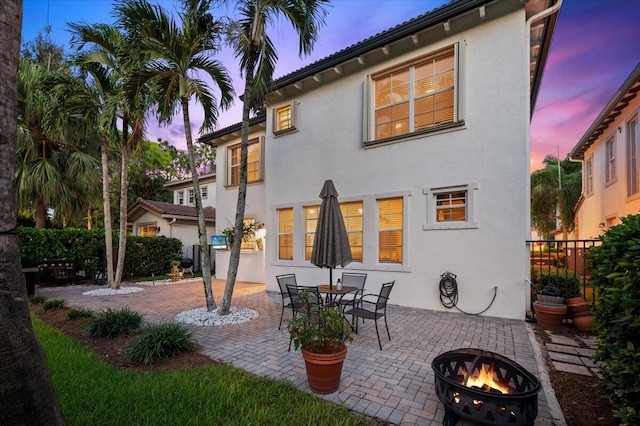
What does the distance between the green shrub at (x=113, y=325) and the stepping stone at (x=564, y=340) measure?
7.25 meters

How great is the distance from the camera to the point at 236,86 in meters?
7.38

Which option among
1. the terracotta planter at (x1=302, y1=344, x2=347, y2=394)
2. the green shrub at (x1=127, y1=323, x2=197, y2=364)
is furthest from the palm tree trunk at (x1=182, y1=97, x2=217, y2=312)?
the terracotta planter at (x1=302, y1=344, x2=347, y2=394)

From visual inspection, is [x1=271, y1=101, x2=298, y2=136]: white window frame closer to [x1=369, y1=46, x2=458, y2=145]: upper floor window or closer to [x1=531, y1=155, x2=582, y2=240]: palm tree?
[x1=369, y1=46, x2=458, y2=145]: upper floor window

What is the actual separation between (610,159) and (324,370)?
47.0ft

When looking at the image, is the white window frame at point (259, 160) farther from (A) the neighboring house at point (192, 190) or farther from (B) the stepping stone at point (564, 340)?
(B) the stepping stone at point (564, 340)

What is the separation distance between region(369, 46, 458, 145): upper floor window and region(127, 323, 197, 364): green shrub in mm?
6470

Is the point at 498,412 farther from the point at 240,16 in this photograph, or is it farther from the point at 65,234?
the point at 65,234

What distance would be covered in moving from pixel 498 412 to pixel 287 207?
8.21m

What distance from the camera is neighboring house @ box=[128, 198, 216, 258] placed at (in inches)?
632

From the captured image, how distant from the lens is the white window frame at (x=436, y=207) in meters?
6.66

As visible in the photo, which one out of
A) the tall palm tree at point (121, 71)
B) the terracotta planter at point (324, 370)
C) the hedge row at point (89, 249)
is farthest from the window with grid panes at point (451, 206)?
the hedge row at point (89, 249)

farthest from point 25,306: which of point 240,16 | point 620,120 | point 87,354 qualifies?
point 620,120

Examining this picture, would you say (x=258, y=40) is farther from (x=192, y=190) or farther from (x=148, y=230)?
(x=192, y=190)

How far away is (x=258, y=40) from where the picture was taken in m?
6.29
